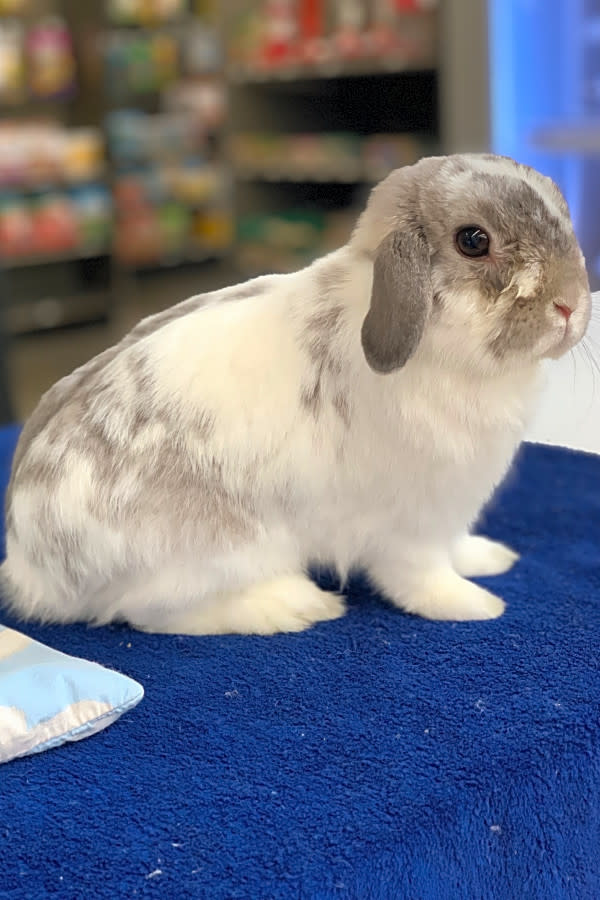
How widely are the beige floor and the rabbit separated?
10.7 ft

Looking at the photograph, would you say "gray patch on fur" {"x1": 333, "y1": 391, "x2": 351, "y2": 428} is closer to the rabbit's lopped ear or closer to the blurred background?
the rabbit's lopped ear

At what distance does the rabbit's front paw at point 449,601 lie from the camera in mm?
1301

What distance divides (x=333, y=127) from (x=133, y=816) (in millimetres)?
4196

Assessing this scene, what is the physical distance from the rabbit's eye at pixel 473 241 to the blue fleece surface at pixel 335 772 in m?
0.45

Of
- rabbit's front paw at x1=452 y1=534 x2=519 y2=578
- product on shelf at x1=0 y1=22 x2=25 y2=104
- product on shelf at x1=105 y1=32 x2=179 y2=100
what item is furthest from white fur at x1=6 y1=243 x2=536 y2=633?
product on shelf at x1=105 y1=32 x2=179 y2=100

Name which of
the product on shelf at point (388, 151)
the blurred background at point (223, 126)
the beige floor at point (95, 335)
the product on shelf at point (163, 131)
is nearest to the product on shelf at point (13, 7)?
the blurred background at point (223, 126)

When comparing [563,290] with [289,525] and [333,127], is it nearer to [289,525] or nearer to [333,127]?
[289,525]

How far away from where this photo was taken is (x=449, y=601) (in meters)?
1.30

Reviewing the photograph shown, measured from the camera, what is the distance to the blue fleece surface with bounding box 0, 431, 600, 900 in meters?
0.91

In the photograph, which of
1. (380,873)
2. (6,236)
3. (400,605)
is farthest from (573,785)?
(6,236)

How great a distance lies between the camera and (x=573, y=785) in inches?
40.2

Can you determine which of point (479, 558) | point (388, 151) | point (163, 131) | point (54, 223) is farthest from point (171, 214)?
point (479, 558)

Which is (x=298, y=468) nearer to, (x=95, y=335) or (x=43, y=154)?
(x=43, y=154)

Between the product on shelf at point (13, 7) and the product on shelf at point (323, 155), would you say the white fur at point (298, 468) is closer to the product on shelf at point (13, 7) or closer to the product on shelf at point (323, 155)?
the product on shelf at point (323, 155)
